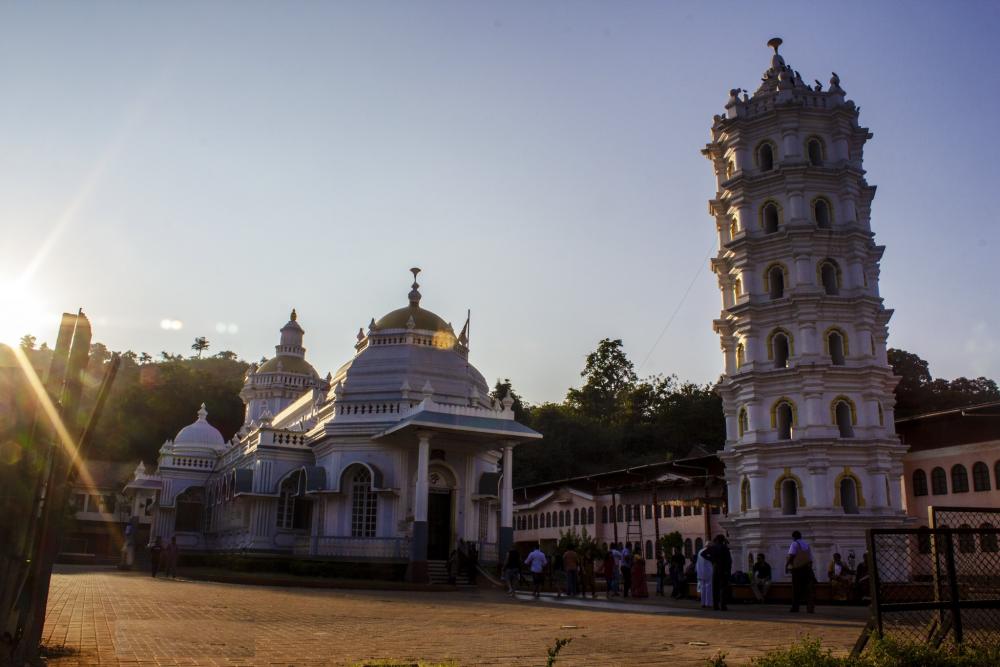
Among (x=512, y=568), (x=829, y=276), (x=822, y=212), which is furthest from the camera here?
(x=822, y=212)

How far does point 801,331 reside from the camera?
34344 millimetres

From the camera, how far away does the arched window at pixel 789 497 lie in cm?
3369

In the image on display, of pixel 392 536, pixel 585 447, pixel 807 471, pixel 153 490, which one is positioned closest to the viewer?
pixel 392 536

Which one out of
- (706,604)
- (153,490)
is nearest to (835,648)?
(706,604)

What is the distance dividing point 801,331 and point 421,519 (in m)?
16.9

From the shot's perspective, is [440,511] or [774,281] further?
[774,281]

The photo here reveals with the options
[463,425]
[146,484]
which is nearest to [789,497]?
[463,425]

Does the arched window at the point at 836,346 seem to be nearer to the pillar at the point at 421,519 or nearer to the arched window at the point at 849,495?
the arched window at the point at 849,495

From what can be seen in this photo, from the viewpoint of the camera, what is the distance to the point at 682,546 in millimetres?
47406

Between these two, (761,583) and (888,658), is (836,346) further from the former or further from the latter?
(888,658)

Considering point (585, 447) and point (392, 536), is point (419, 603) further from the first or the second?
point (585, 447)

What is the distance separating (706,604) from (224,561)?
2078cm

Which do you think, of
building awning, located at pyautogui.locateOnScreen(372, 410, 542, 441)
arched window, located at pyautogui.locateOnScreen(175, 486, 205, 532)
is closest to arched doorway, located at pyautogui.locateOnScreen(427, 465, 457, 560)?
building awning, located at pyautogui.locateOnScreen(372, 410, 542, 441)

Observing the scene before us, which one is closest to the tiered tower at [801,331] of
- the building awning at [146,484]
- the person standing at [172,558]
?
the person standing at [172,558]
